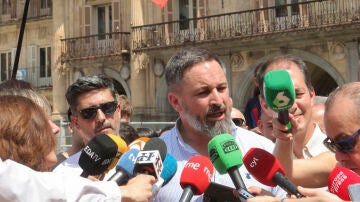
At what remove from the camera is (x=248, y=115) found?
336 inches

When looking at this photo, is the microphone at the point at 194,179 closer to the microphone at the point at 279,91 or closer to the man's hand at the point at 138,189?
the man's hand at the point at 138,189

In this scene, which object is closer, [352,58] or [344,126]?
[344,126]

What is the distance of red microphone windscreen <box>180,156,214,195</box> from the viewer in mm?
2895

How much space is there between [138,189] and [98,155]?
18.3 inches

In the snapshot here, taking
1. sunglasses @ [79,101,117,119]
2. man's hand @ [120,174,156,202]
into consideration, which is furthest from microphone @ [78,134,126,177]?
sunglasses @ [79,101,117,119]

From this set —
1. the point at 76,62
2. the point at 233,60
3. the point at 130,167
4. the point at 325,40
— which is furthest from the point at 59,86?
the point at 130,167

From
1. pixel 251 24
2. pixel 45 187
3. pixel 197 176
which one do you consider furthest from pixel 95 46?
pixel 45 187

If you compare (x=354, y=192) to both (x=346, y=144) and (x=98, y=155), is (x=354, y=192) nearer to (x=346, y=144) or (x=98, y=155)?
(x=346, y=144)

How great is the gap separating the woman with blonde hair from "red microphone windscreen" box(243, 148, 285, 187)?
86 centimetres

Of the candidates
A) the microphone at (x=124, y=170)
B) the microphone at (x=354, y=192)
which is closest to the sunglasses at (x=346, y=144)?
the microphone at (x=354, y=192)

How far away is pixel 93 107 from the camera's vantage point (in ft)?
15.0

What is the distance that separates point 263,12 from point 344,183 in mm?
18959

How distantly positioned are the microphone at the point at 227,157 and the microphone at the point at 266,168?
0.07 m

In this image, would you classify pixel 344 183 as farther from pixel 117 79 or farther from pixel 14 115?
pixel 117 79
